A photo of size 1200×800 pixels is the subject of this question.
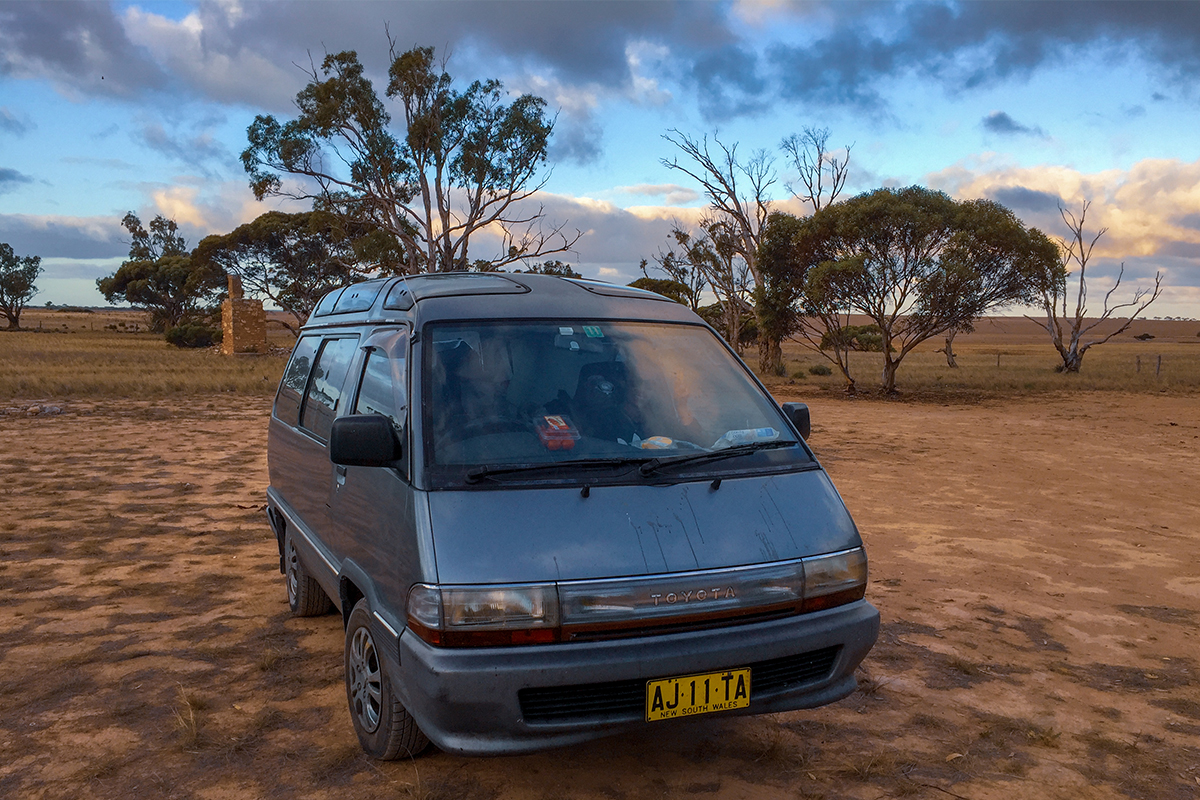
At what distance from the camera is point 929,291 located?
23.8 metres

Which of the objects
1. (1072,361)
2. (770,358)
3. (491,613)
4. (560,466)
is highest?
(1072,361)

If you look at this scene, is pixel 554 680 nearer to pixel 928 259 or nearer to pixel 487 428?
pixel 487 428

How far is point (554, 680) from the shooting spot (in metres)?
2.81

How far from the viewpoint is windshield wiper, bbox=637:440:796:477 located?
3.28 metres

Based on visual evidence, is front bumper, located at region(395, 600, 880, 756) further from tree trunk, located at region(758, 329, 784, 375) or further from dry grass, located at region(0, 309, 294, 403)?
tree trunk, located at region(758, 329, 784, 375)

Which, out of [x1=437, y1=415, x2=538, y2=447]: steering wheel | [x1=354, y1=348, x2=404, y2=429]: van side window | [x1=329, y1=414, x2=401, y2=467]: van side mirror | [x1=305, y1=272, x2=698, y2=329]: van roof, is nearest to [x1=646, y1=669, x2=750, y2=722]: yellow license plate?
[x1=437, y1=415, x2=538, y2=447]: steering wheel

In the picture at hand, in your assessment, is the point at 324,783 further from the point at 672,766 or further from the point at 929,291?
the point at 929,291

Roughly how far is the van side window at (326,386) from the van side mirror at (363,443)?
3.18 ft

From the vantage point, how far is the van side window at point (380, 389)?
3.58 m

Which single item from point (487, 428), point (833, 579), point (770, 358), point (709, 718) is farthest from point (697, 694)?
point (770, 358)

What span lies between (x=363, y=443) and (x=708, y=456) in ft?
4.33

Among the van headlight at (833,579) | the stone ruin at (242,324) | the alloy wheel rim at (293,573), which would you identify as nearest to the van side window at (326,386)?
the alloy wheel rim at (293,573)

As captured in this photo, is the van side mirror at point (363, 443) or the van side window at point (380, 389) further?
the van side window at point (380, 389)

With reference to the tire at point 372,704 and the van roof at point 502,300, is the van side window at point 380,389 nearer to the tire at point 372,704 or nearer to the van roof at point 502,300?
the van roof at point 502,300
